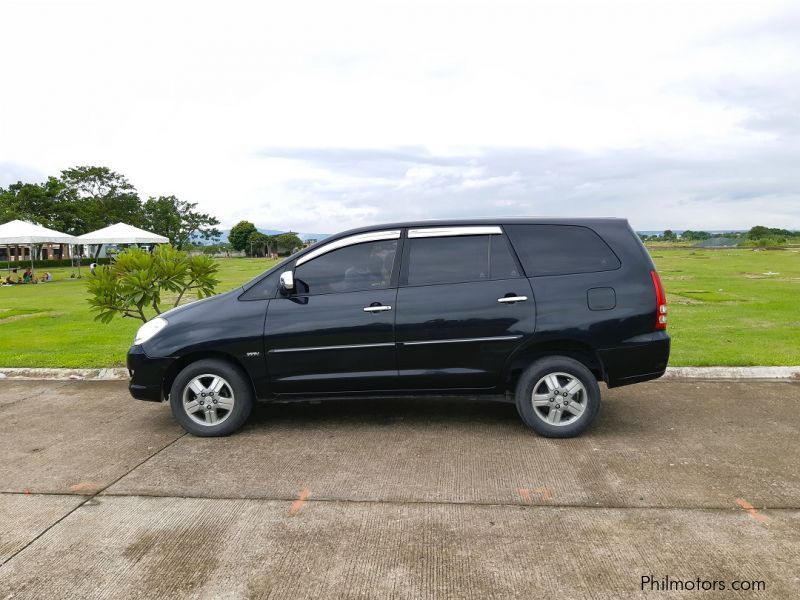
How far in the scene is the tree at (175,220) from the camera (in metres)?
76.7

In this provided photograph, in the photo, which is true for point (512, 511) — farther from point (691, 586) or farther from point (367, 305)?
point (367, 305)

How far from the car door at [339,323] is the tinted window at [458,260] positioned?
0.19 metres

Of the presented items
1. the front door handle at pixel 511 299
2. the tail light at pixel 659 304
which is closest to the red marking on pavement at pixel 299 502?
the front door handle at pixel 511 299

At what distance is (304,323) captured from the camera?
17.3ft

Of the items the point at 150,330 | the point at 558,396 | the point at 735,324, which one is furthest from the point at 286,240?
the point at 558,396

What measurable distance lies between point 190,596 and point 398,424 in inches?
113

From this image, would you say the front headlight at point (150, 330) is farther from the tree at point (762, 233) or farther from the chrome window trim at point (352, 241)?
the tree at point (762, 233)

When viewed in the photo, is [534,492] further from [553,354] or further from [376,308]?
[376,308]

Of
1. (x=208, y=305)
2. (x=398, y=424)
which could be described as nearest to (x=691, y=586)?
(x=398, y=424)

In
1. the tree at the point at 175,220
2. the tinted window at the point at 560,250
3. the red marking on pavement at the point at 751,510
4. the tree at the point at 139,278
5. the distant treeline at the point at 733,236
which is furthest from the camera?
the distant treeline at the point at 733,236

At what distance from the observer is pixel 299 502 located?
404cm

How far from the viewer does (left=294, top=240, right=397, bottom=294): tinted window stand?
17.6 feet

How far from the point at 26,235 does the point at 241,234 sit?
107068 mm

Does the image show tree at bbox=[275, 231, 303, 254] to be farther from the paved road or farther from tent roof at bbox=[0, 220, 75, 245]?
the paved road
